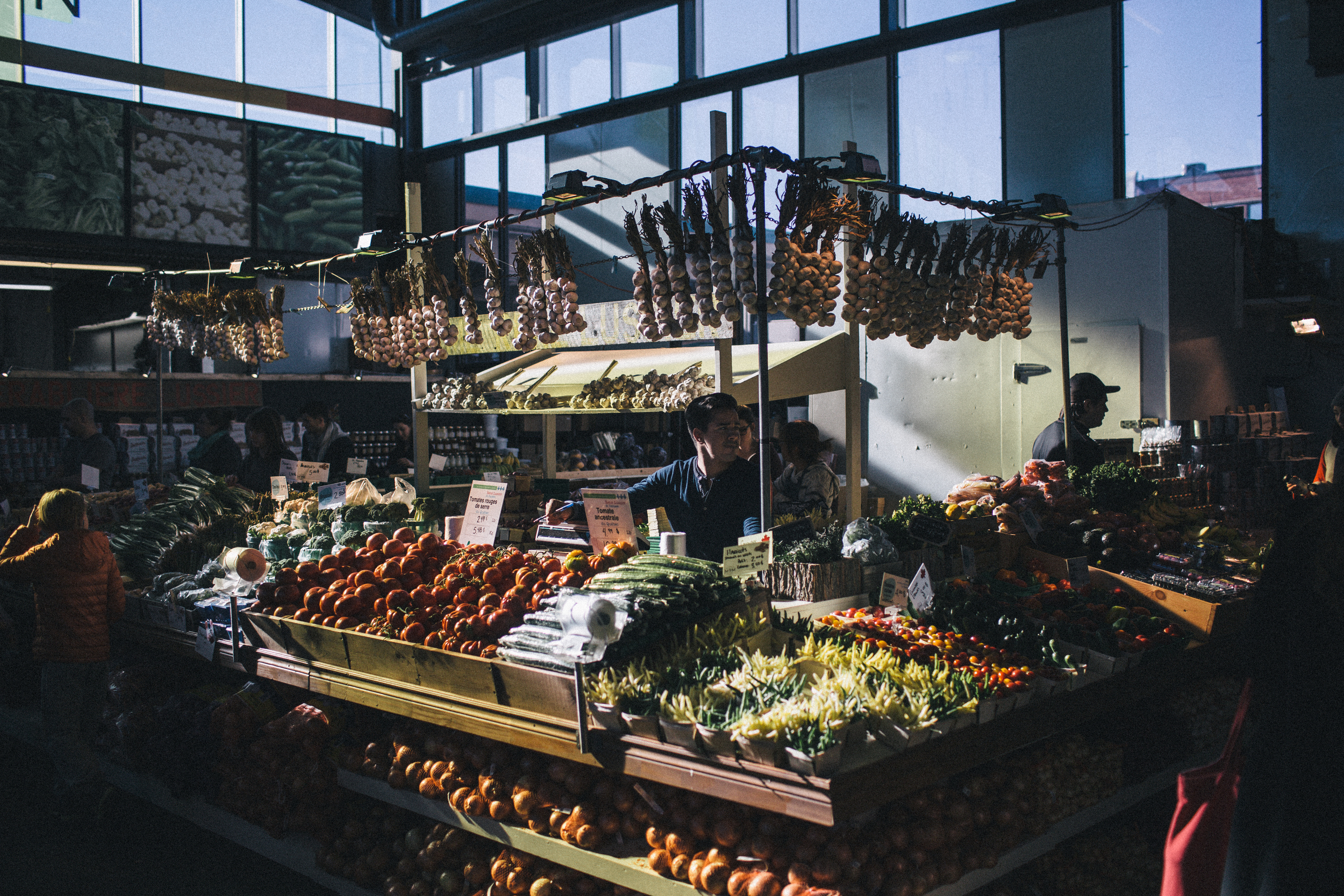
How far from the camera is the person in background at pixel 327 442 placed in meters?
7.25

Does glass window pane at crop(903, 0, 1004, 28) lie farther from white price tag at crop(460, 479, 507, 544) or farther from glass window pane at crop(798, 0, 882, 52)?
white price tag at crop(460, 479, 507, 544)

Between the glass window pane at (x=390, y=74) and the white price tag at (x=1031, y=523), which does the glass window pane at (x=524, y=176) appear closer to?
the glass window pane at (x=390, y=74)

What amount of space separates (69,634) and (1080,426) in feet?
18.1

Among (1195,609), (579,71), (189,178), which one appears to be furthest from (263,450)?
(579,71)

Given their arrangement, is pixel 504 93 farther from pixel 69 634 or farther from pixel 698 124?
pixel 69 634

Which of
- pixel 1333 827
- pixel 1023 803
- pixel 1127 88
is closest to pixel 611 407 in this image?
pixel 1023 803

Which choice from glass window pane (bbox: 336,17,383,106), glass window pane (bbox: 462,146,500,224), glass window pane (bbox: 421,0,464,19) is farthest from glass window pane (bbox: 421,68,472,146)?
glass window pane (bbox: 421,0,464,19)

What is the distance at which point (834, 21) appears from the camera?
10453 millimetres

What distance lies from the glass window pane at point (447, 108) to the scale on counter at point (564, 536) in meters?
10.6

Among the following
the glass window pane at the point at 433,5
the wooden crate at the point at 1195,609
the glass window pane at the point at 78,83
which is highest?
the glass window pane at the point at 433,5

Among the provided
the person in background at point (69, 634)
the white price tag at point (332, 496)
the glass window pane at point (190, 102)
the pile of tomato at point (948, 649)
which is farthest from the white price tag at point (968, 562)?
the glass window pane at point (190, 102)

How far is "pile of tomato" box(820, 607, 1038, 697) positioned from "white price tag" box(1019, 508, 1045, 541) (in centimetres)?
121

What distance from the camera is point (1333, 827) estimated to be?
1785mm

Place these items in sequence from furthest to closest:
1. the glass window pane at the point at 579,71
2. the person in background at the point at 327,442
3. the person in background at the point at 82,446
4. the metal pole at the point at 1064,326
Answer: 1. the glass window pane at the point at 579,71
2. the person in background at the point at 327,442
3. the person in background at the point at 82,446
4. the metal pole at the point at 1064,326
